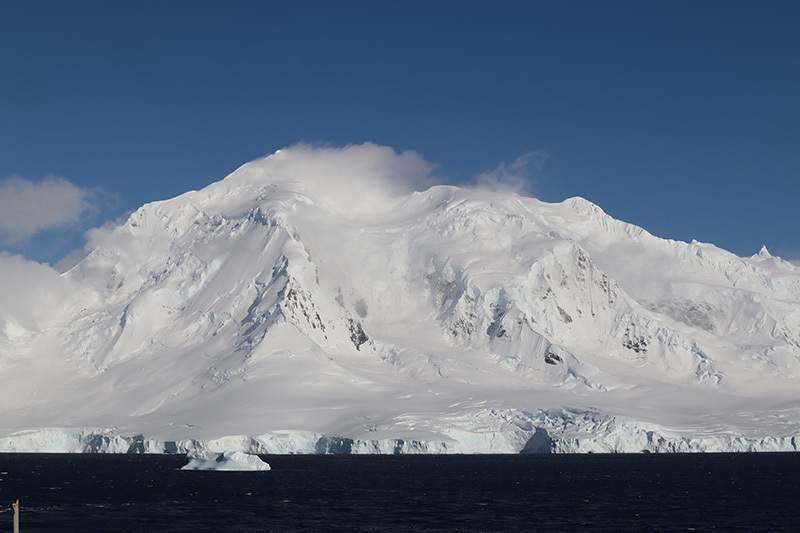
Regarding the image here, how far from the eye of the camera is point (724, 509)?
307 ft

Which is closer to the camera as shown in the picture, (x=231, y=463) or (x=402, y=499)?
(x=402, y=499)

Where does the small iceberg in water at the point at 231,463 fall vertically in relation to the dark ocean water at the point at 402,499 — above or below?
above

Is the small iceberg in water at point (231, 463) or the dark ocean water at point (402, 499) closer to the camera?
the dark ocean water at point (402, 499)

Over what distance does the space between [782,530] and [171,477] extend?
89.1 metres

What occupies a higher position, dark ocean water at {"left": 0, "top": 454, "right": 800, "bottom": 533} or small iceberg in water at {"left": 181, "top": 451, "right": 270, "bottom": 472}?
small iceberg in water at {"left": 181, "top": 451, "right": 270, "bottom": 472}

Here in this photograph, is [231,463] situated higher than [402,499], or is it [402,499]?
[231,463]

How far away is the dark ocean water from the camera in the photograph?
8031 centimetres

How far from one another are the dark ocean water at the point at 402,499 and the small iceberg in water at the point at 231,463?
120 inches

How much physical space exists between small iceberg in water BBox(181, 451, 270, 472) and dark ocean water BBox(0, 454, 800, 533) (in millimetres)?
3035

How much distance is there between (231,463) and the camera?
152 m

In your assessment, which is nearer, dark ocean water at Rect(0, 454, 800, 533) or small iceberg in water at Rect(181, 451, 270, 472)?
dark ocean water at Rect(0, 454, 800, 533)

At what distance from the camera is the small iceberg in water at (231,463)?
151m

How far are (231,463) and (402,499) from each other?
190ft

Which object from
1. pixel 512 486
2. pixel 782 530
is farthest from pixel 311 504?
pixel 782 530
